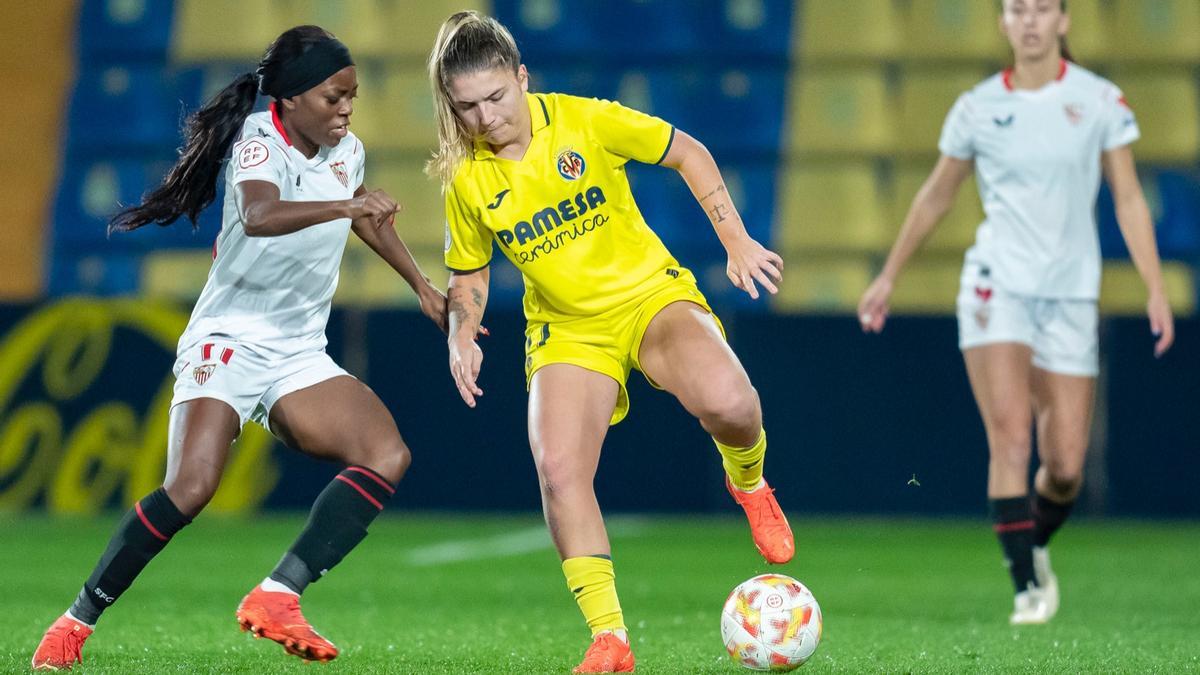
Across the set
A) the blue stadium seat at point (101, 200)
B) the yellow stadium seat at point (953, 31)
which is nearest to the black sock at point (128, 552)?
the blue stadium seat at point (101, 200)

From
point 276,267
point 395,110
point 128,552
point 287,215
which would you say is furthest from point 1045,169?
point 395,110

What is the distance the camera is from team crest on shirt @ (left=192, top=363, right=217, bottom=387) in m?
4.55

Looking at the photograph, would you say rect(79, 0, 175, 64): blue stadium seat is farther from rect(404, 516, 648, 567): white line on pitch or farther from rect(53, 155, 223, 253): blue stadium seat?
rect(404, 516, 648, 567): white line on pitch

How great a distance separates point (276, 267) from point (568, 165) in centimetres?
85

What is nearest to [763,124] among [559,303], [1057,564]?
[1057,564]

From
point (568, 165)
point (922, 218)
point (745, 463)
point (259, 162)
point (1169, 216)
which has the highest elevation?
point (259, 162)

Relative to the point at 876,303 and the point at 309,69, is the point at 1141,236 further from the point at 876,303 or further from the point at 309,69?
the point at 309,69

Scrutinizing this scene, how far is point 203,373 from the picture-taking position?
4.56 metres

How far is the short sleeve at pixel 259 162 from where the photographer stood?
4.47 m

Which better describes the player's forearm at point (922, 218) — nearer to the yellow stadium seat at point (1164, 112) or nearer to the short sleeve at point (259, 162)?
the short sleeve at point (259, 162)

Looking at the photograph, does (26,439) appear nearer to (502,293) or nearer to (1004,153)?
Result: (502,293)

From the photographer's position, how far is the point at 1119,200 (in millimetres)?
6086

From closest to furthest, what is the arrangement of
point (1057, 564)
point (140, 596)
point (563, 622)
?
point (563, 622)
point (140, 596)
point (1057, 564)

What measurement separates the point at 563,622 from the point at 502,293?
632 cm
